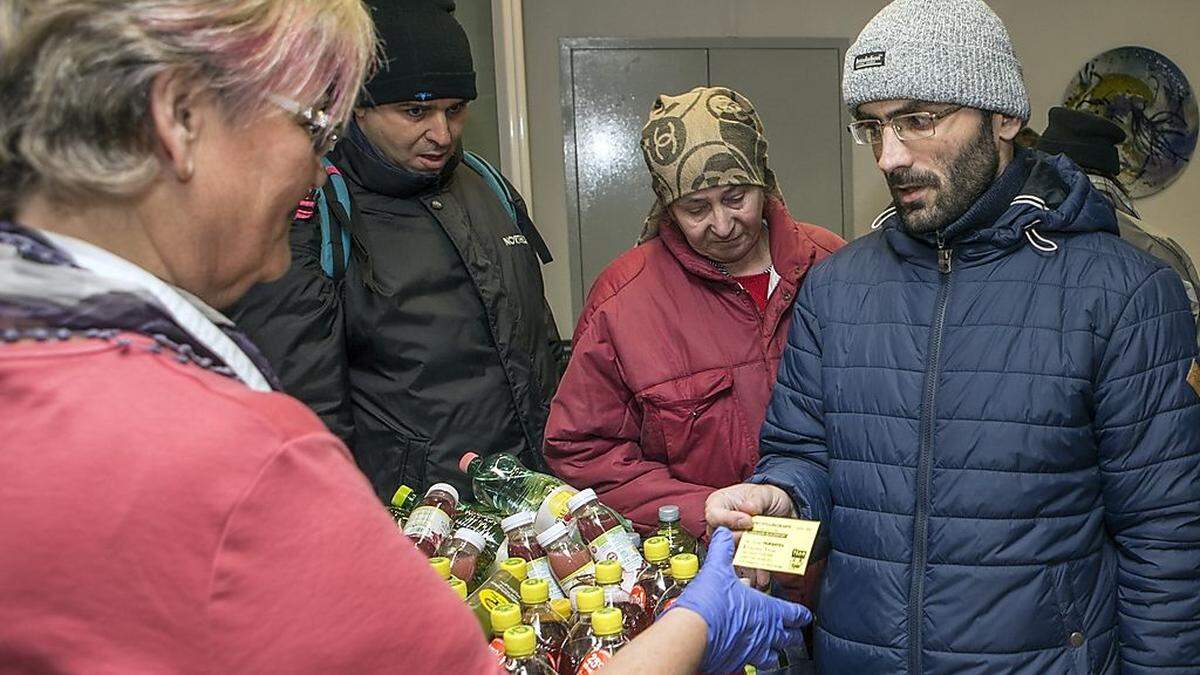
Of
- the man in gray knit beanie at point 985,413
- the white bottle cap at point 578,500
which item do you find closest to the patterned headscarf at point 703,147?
the man in gray knit beanie at point 985,413

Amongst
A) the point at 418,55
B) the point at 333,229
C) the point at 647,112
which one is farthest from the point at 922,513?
the point at 647,112

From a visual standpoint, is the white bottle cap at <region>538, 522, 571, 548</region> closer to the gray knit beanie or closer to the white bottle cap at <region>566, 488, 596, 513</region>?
the white bottle cap at <region>566, 488, 596, 513</region>

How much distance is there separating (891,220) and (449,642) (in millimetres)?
1210

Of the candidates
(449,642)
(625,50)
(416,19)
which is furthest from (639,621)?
(625,50)

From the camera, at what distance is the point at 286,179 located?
0.87 m

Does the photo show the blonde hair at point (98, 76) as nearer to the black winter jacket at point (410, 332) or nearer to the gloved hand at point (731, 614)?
the gloved hand at point (731, 614)

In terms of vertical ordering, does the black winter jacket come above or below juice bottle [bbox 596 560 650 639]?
above

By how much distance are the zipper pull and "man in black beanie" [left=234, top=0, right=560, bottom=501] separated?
98 centimetres

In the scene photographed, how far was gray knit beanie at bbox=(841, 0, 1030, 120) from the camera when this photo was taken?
1618 mm

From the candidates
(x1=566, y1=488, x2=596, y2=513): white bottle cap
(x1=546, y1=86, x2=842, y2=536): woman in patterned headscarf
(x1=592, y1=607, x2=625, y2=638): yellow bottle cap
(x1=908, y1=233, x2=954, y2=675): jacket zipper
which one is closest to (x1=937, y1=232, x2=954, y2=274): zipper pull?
(x1=908, y1=233, x2=954, y2=675): jacket zipper

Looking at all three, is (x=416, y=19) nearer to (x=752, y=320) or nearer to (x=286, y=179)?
(x=752, y=320)

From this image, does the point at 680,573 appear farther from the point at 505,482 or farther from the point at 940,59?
the point at 940,59

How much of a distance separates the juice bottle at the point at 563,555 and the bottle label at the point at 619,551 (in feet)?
0.06

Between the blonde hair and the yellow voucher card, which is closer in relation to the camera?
the blonde hair
